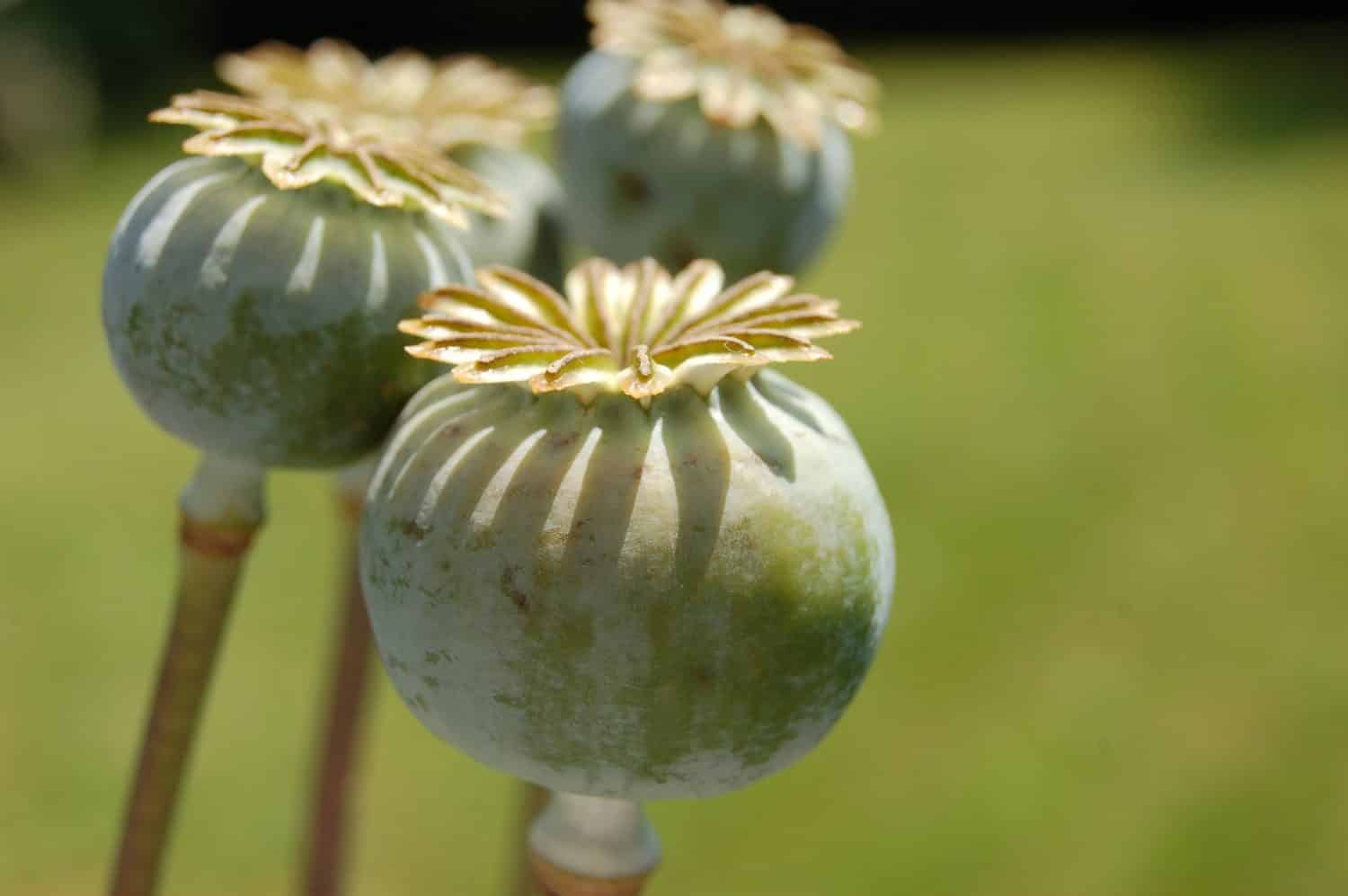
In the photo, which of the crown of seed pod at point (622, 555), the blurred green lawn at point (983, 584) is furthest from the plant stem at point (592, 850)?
the blurred green lawn at point (983, 584)

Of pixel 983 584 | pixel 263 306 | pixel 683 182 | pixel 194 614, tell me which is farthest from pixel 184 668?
pixel 983 584

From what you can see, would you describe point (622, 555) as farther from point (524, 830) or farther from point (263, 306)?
point (524, 830)

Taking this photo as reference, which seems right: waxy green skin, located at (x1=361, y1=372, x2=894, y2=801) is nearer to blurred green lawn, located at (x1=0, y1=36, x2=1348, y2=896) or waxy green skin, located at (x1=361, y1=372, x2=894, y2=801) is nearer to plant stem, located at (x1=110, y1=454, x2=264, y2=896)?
plant stem, located at (x1=110, y1=454, x2=264, y2=896)

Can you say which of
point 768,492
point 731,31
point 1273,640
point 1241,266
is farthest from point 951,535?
point 768,492

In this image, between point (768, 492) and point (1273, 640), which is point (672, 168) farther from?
point (1273, 640)

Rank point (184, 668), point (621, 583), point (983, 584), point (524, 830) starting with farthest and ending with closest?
point (983, 584) → point (524, 830) → point (184, 668) → point (621, 583)
